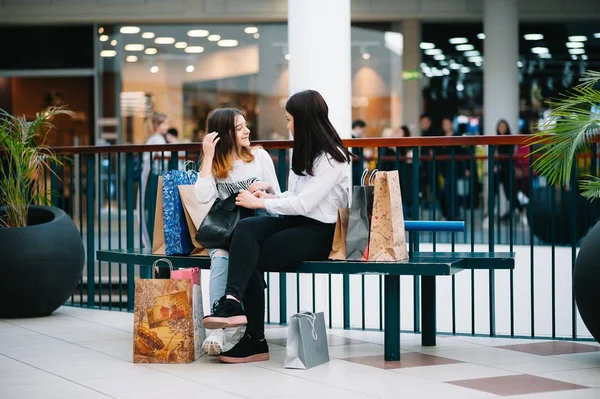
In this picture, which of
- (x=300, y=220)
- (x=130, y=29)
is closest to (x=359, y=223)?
(x=300, y=220)

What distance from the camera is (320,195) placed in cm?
579

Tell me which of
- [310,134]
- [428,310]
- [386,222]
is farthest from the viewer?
[428,310]

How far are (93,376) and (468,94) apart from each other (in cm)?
1699

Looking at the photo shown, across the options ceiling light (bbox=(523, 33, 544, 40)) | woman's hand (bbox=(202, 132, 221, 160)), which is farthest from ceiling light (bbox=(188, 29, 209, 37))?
woman's hand (bbox=(202, 132, 221, 160))

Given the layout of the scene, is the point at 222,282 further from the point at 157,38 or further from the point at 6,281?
the point at 157,38

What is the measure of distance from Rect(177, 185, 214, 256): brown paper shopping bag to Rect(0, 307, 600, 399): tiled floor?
31.7 inches

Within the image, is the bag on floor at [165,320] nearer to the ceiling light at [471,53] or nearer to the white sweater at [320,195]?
the white sweater at [320,195]

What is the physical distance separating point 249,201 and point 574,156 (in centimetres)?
206

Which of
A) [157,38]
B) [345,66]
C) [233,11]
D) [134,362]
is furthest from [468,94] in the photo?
[134,362]

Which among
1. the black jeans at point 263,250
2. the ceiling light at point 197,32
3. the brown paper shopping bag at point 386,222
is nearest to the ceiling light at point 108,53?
the ceiling light at point 197,32

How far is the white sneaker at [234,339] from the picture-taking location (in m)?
5.79

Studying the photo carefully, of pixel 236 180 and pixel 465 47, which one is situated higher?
pixel 465 47

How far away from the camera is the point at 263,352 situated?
19.1 feet

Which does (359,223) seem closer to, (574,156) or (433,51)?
(574,156)
